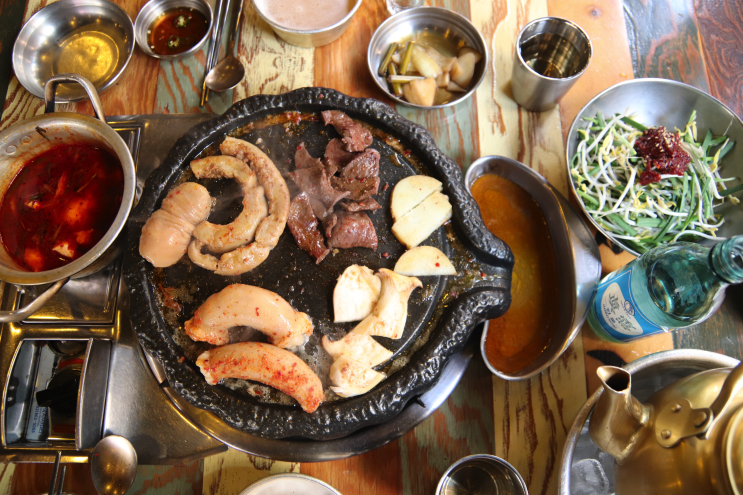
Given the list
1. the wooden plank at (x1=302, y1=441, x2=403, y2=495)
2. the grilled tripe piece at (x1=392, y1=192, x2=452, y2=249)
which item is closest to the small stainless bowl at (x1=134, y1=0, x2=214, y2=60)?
the grilled tripe piece at (x1=392, y1=192, x2=452, y2=249)

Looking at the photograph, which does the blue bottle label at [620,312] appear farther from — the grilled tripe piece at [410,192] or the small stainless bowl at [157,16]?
the small stainless bowl at [157,16]

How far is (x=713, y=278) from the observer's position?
1.74 m

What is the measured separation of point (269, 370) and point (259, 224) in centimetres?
74

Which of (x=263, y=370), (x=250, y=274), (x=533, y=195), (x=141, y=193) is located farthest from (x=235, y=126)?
(x=533, y=195)

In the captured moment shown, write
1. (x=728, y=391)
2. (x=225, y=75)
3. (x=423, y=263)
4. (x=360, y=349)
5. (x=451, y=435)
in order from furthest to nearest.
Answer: (x=225, y=75), (x=451, y=435), (x=423, y=263), (x=360, y=349), (x=728, y=391)

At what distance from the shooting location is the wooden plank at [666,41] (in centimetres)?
296

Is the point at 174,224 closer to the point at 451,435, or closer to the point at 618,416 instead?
the point at 451,435

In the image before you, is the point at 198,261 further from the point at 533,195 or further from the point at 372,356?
the point at 533,195

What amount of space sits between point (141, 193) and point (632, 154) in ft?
A: 9.81

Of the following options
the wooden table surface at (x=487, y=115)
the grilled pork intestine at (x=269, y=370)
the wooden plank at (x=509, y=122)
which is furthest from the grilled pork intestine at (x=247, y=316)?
the wooden plank at (x=509, y=122)

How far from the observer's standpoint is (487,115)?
2.85 metres

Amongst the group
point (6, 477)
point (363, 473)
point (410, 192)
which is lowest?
point (6, 477)

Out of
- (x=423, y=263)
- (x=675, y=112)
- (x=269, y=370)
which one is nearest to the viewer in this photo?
(x=269, y=370)

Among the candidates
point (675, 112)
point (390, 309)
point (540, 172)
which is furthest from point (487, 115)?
point (390, 309)
